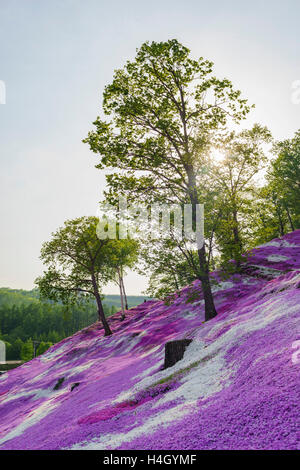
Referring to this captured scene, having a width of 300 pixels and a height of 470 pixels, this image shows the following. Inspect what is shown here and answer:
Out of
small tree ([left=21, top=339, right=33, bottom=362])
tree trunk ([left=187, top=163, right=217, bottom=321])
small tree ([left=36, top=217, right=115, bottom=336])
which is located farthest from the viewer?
small tree ([left=21, top=339, right=33, bottom=362])

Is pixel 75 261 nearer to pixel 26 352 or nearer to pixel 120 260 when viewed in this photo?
pixel 120 260

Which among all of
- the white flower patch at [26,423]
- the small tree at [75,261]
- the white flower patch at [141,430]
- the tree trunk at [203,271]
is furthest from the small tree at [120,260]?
the white flower patch at [141,430]

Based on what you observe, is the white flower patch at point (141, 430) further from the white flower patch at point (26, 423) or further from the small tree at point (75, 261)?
the small tree at point (75, 261)

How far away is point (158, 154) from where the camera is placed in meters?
16.0

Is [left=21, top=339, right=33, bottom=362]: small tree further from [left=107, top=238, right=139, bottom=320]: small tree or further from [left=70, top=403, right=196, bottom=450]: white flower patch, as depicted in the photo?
[left=70, top=403, right=196, bottom=450]: white flower patch

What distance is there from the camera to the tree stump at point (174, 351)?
27.8ft

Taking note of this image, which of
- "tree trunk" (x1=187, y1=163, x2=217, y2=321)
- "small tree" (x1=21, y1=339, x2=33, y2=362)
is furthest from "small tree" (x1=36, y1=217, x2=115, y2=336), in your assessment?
"small tree" (x1=21, y1=339, x2=33, y2=362)

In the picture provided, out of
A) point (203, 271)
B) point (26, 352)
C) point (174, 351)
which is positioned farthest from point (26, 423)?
point (26, 352)

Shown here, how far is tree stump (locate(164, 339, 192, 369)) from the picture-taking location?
847 cm

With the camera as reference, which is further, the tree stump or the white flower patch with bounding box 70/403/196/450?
the tree stump

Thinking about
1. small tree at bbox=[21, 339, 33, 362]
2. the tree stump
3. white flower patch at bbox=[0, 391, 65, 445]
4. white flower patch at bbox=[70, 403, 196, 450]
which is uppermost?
white flower patch at bbox=[70, 403, 196, 450]

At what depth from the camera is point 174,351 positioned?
8695 millimetres
